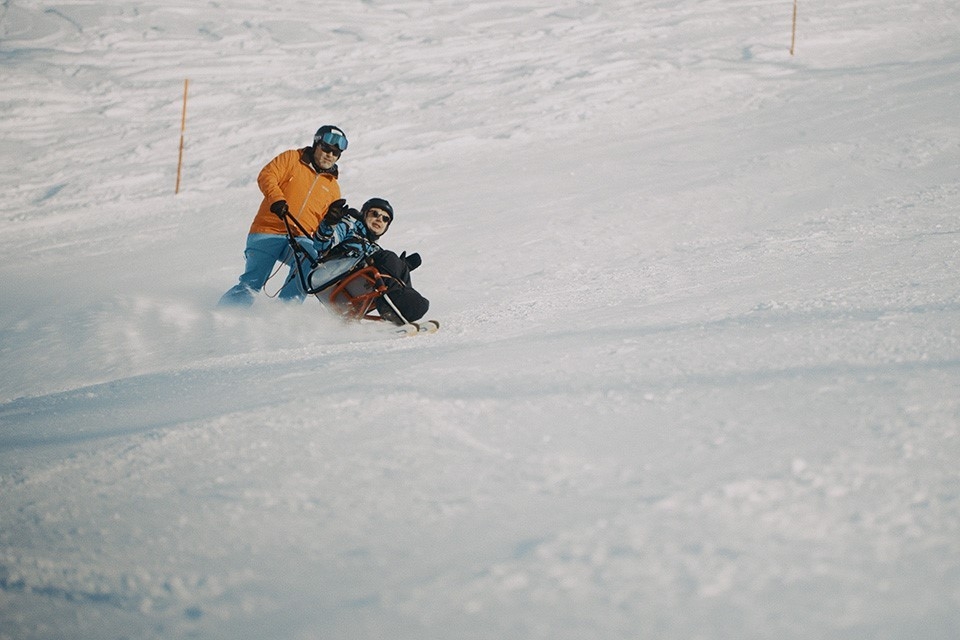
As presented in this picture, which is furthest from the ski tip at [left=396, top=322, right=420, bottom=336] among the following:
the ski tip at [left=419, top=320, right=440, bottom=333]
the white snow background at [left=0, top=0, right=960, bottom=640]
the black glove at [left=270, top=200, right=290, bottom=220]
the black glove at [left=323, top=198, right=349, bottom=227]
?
the black glove at [left=270, top=200, right=290, bottom=220]

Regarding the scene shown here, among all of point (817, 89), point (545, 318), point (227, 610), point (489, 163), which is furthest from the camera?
point (817, 89)

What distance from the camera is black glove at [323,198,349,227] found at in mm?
5809

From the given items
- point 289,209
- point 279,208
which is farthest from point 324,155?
point 279,208

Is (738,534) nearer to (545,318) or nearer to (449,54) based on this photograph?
(545,318)

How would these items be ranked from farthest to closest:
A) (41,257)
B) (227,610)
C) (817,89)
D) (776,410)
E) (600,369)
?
(817,89)
(41,257)
(600,369)
(776,410)
(227,610)

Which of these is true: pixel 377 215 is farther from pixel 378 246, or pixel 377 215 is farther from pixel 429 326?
pixel 429 326

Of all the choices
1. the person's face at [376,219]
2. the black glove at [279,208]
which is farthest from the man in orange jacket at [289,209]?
→ the person's face at [376,219]

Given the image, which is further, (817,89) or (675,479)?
(817,89)

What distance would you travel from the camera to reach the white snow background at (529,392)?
1.91 metres

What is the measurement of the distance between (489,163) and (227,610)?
364 inches

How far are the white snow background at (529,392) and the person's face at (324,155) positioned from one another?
3.83ft

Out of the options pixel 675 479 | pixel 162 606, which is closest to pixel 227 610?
pixel 162 606

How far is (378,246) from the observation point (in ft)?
18.4

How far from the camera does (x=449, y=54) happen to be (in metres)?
16.1
